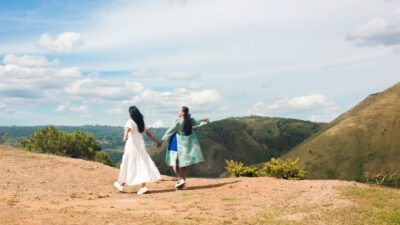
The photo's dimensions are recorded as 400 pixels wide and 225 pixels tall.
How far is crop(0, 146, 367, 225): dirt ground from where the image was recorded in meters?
8.05

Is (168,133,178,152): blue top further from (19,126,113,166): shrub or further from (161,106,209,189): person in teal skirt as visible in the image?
(19,126,113,166): shrub

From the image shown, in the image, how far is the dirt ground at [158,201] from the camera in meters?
8.05

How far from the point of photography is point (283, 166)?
15.7 meters

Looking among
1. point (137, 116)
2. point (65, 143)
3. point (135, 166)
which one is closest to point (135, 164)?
point (135, 166)

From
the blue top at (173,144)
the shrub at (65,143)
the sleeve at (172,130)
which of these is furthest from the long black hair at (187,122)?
the shrub at (65,143)

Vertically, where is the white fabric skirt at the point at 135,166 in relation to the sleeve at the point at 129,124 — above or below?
below

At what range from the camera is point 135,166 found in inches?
488

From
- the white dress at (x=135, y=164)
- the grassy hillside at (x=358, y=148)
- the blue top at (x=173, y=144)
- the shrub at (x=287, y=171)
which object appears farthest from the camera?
the grassy hillside at (x=358, y=148)

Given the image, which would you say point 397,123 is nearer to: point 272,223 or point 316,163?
point 316,163

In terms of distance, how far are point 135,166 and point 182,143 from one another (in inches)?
70.3

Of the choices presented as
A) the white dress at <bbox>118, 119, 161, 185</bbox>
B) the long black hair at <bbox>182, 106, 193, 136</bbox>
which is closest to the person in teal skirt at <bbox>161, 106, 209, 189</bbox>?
the long black hair at <bbox>182, 106, 193, 136</bbox>

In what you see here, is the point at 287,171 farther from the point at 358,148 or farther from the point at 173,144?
the point at 358,148

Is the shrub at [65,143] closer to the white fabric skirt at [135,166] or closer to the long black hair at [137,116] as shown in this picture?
the white fabric skirt at [135,166]

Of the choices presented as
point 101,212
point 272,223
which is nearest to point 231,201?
point 272,223
